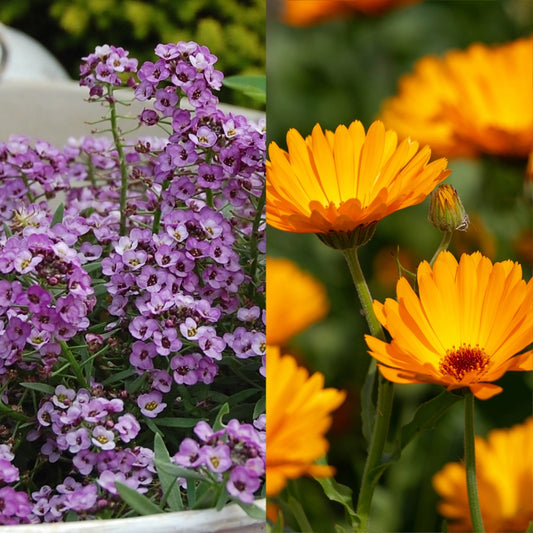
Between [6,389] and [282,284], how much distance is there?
0.20 m

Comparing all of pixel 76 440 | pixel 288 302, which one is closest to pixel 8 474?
pixel 76 440

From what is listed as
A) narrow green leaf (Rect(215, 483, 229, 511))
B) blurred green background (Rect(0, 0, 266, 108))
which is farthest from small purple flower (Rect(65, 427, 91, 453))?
blurred green background (Rect(0, 0, 266, 108))

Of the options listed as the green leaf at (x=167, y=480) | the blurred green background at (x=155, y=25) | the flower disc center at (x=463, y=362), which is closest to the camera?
the flower disc center at (x=463, y=362)

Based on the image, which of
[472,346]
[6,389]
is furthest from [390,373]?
[6,389]

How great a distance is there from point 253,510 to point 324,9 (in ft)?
0.98

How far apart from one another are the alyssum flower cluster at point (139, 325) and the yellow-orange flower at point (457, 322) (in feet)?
0.42

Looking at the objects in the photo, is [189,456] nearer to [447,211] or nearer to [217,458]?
[217,458]

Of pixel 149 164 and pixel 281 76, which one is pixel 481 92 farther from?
pixel 149 164

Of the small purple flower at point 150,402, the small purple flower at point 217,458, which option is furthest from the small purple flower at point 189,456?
the small purple flower at point 150,402

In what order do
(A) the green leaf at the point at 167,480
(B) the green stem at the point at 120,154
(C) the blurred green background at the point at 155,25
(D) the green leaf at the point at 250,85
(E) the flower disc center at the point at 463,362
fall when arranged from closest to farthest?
(E) the flower disc center at the point at 463,362, (A) the green leaf at the point at 167,480, (B) the green stem at the point at 120,154, (D) the green leaf at the point at 250,85, (C) the blurred green background at the point at 155,25

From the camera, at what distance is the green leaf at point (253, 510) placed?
1.12 ft

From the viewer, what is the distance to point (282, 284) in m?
0.37

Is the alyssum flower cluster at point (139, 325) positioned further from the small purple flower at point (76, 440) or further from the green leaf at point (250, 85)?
the green leaf at point (250, 85)

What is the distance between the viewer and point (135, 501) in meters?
0.37
